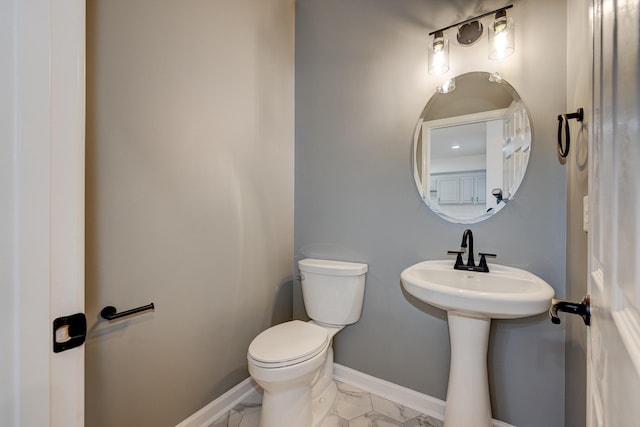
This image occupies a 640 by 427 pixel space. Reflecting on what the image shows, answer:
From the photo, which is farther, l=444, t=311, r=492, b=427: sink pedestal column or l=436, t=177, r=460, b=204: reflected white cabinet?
l=436, t=177, r=460, b=204: reflected white cabinet

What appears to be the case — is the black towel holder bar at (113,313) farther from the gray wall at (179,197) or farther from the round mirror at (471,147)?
the round mirror at (471,147)

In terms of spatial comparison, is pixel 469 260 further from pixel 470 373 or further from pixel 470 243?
pixel 470 373

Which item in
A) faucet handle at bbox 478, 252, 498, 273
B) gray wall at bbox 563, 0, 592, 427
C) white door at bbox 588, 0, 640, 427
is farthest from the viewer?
faucet handle at bbox 478, 252, 498, 273

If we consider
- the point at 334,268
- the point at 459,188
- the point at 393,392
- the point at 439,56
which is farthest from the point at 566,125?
the point at 393,392

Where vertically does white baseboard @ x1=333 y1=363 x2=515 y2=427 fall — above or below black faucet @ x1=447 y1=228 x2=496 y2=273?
below

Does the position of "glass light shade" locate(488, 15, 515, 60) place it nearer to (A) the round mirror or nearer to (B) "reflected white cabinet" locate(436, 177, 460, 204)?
(A) the round mirror

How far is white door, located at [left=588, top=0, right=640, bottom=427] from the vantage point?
11.6 inches

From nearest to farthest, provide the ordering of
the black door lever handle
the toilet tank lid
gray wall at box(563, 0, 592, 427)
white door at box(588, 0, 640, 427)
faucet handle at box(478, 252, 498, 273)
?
white door at box(588, 0, 640, 427)
the black door lever handle
gray wall at box(563, 0, 592, 427)
faucet handle at box(478, 252, 498, 273)
the toilet tank lid

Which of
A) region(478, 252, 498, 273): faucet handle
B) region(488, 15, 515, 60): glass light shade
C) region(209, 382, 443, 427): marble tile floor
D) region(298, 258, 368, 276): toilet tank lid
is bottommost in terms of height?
region(209, 382, 443, 427): marble tile floor

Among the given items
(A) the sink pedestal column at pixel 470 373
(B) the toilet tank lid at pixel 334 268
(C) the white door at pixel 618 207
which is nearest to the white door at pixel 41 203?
(C) the white door at pixel 618 207

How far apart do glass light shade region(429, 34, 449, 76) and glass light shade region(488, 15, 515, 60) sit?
0.21 m

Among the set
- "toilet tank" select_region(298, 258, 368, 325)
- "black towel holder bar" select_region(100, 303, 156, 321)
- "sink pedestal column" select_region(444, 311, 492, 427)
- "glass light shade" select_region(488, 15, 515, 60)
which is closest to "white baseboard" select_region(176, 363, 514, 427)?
"sink pedestal column" select_region(444, 311, 492, 427)

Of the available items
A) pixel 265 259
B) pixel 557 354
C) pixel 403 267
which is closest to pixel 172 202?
pixel 265 259

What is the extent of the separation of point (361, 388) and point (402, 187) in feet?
4.23
